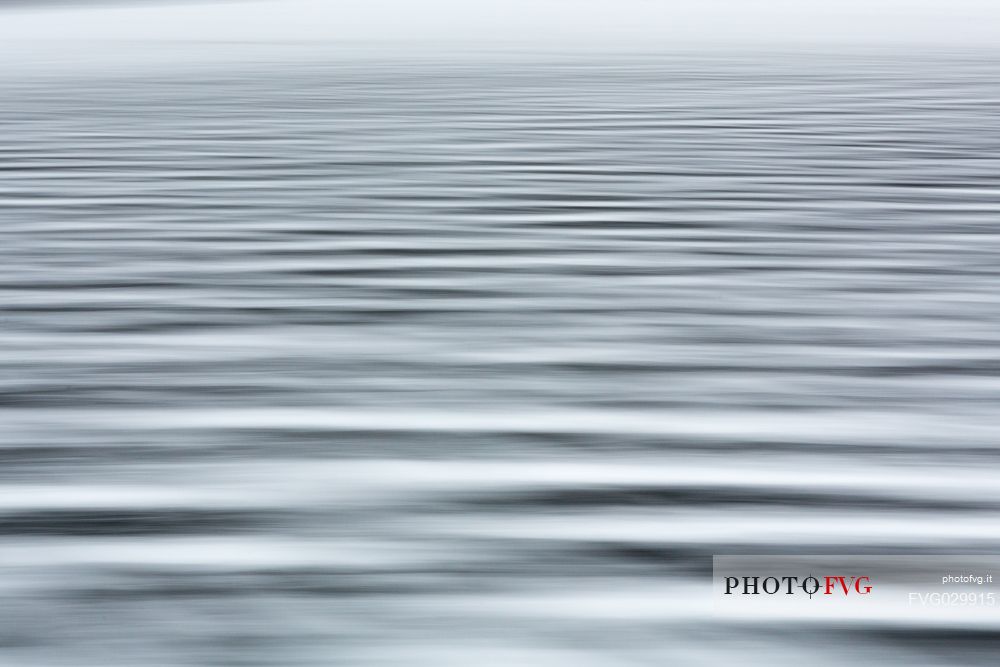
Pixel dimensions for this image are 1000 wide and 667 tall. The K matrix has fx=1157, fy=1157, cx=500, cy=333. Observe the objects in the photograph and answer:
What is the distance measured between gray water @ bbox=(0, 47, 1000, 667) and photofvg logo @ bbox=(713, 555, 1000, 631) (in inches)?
0.7

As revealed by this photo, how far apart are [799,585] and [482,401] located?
0.44 m

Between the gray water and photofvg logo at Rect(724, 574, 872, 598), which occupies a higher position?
the gray water

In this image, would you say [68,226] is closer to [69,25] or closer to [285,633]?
[285,633]

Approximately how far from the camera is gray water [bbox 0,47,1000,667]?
850 millimetres

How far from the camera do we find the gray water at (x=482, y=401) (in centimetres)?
85

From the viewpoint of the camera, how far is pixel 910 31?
7500mm

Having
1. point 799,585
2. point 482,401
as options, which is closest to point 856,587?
point 799,585

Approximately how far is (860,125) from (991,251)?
4.95 feet

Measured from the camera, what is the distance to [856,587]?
0.88 m

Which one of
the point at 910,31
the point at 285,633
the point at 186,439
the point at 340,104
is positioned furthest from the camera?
the point at 910,31

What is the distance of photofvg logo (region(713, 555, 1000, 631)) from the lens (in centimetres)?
85

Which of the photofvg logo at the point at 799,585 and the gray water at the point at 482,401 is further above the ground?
the gray water at the point at 482,401

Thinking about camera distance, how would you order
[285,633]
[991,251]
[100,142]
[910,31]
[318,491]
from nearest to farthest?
1. [285,633]
2. [318,491]
3. [991,251]
4. [100,142]
5. [910,31]

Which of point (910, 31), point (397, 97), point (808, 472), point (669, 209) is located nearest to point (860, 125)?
point (669, 209)
